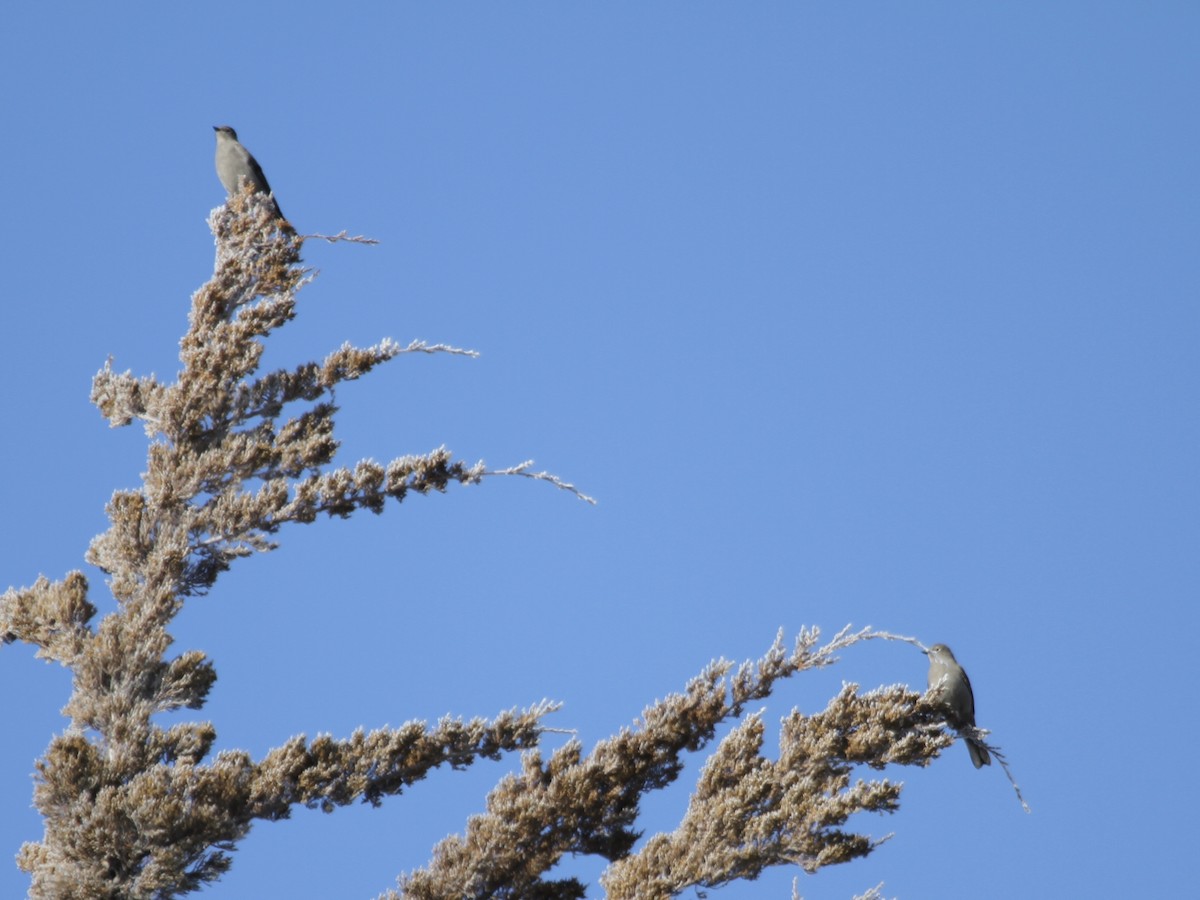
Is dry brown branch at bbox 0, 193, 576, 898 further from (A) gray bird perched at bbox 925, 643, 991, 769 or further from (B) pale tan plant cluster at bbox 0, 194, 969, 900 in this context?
(A) gray bird perched at bbox 925, 643, 991, 769

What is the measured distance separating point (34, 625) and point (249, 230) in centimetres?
292

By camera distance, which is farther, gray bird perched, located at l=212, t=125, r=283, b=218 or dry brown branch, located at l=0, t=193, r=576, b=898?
gray bird perched, located at l=212, t=125, r=283, b=218

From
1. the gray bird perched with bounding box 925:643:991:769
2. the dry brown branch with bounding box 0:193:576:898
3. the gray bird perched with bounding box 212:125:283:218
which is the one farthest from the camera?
the gray bird perched with bounding box 212:125:283:218

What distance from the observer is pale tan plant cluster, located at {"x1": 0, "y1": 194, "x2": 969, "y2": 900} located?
7.11m

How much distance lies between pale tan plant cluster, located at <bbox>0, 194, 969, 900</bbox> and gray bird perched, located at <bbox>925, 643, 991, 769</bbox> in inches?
78.5

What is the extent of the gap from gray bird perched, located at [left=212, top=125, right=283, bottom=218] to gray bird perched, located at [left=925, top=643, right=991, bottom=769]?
284 inches

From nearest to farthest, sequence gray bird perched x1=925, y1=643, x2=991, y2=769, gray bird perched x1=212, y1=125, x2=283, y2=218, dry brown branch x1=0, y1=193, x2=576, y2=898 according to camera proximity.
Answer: dry brown branch x1=0, y1=193, x2=576, y2=898, gray bird perched x1=925, y1=643, x2=991, y2=769, gray bird perched x1=212, y1=125, x2=283, y2=218

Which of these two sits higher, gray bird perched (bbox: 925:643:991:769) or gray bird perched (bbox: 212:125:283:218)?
gray bird perched (bbox: 212:125:283:218)

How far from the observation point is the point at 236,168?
1343cm

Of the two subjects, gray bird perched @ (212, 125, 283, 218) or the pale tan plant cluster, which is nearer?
the pale tan plant cluster

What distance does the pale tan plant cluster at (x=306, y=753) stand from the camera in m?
7.11

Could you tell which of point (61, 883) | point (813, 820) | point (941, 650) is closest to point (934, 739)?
point (813, 820)

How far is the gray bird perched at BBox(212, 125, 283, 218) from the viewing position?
13383mm

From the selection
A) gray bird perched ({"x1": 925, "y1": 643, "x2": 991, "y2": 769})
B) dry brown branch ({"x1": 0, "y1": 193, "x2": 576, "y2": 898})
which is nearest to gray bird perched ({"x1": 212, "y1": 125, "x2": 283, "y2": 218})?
dry brown branch ({"x1": 0, "y1": 193, "x2": 576, "y2": 898})
